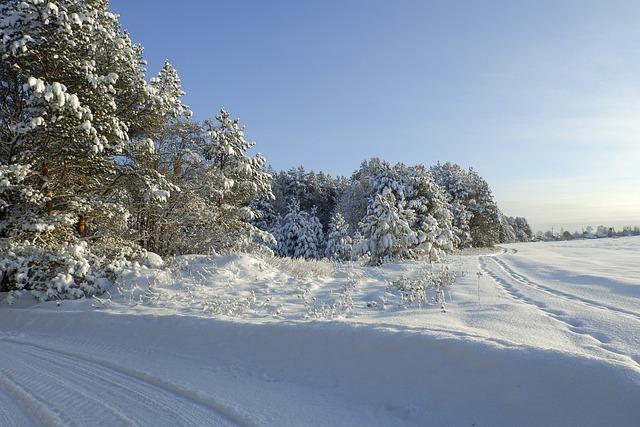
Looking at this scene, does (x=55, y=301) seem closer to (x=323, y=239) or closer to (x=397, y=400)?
(x=397, y=400)

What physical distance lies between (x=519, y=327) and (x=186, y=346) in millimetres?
5075

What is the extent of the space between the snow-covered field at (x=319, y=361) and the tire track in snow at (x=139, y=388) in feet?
0.07

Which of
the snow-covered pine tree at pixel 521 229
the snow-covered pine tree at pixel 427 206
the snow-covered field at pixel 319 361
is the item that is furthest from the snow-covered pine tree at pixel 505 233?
the snow-covered field at pixel 319 361

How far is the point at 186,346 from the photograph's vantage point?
20.5 ft

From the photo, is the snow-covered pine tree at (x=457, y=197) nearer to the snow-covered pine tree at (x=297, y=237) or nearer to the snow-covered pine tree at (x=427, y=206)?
the snow-covered pine tree at (x=427, y=206)

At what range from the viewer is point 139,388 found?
470 cm

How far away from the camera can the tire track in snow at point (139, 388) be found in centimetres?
392

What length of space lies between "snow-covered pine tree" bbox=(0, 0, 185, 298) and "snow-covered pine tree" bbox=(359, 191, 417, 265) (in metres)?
12.4

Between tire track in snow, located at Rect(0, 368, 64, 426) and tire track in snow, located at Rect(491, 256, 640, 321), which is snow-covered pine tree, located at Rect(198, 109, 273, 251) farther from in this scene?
tire track in snow, located at Rect(0, 368, 64, 426)

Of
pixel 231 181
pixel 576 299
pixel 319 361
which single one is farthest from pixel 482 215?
pixel 319 361

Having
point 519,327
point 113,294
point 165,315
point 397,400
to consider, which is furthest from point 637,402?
point 113,294

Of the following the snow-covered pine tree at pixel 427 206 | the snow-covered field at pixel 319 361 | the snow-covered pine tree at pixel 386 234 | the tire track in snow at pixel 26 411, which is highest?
the snow-covered pine tree at pixel 427 206

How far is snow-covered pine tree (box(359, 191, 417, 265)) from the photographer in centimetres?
2147

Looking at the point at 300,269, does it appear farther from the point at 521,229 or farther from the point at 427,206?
the point at 521,229
